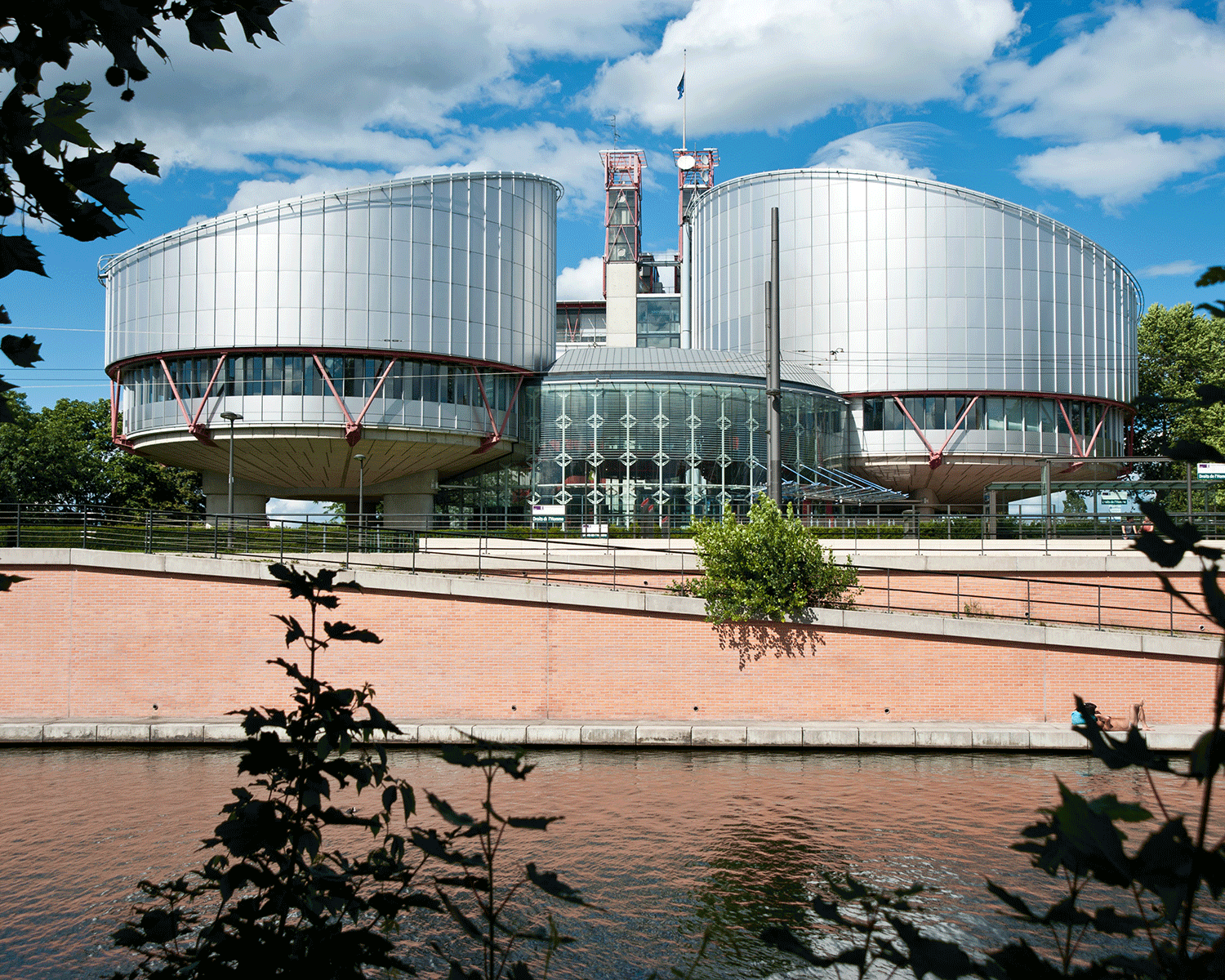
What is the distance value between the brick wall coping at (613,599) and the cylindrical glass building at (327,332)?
16.6 m

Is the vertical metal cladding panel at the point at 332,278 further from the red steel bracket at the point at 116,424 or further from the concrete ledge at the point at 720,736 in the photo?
the concrete ledge at the point at 720,736

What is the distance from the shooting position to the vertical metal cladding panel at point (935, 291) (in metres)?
46.1

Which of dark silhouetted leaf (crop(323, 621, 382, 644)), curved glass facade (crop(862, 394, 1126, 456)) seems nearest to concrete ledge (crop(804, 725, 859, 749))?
dark silhouetted leaf (crop(323, 621, 382, 644))

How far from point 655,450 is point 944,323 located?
1748cm

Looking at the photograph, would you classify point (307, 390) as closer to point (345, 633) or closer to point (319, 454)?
point (319, 454)

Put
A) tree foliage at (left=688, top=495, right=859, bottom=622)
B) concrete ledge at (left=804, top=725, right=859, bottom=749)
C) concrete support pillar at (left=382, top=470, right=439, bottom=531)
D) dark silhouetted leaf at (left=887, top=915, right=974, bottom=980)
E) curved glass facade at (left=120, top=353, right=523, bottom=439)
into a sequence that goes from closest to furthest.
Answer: dark silhouetted leaf at (left=887, top=915, right=974, bottom=980) < concrete ledge at (left=804, top=725, right=859, bottom=749) < tree foliage at (left=688, top=495, right=859, bottom=622) < curved glass facade at (left=120, top=353, right=523, bottom=439) < concrete support pillar at (left=382, top=470, right=439, bottom=531)

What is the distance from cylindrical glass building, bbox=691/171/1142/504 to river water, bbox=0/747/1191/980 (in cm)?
3031

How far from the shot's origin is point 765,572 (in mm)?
20812

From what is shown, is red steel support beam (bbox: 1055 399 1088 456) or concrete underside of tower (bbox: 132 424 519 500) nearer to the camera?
concrete underside of tower (bbox: 132 424 519 500)

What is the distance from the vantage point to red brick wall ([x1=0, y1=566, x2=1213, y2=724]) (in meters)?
20.2

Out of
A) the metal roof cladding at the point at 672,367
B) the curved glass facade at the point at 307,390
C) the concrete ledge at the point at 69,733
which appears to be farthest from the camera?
the metal roof cladding at the point at 672,367

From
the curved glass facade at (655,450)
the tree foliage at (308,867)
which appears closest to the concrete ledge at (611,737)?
the tree foliage at (308,867)

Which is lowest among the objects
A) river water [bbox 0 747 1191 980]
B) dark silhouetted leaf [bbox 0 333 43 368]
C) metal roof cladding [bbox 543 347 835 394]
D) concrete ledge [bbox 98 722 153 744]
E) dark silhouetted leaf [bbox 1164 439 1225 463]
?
river water [bbox 0 747 1191 980]

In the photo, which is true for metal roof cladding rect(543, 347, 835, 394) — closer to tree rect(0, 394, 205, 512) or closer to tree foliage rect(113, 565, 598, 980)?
tree rect(0, 394, 205, 512)
